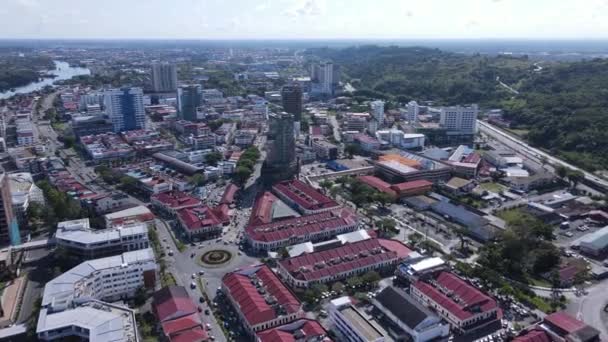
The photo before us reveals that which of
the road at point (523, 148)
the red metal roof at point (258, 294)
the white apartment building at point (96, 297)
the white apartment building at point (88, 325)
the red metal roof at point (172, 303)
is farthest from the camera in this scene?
the road at point (523, 148)

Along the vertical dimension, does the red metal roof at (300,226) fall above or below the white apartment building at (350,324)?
above

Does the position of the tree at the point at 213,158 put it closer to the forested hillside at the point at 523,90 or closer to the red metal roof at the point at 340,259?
the red metal roof at the point at 340,259

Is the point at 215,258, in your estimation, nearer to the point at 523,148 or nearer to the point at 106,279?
the point at 106,279

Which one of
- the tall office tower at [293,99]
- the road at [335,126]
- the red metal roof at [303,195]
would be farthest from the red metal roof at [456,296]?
the tall office tower at [293,99]

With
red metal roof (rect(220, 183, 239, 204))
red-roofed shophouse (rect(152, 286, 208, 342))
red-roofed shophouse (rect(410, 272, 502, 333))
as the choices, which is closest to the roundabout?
red-roofed shophouse (rect(152, 286, 208, 342))

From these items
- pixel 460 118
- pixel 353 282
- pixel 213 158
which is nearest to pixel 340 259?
pixel 353 282

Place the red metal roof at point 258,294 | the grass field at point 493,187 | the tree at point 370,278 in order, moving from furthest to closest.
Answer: the grass field at point 493,187, the tree at point 370,278, the red metal roof at point 258,294

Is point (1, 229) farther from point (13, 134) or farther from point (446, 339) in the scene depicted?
point (13, 134)
